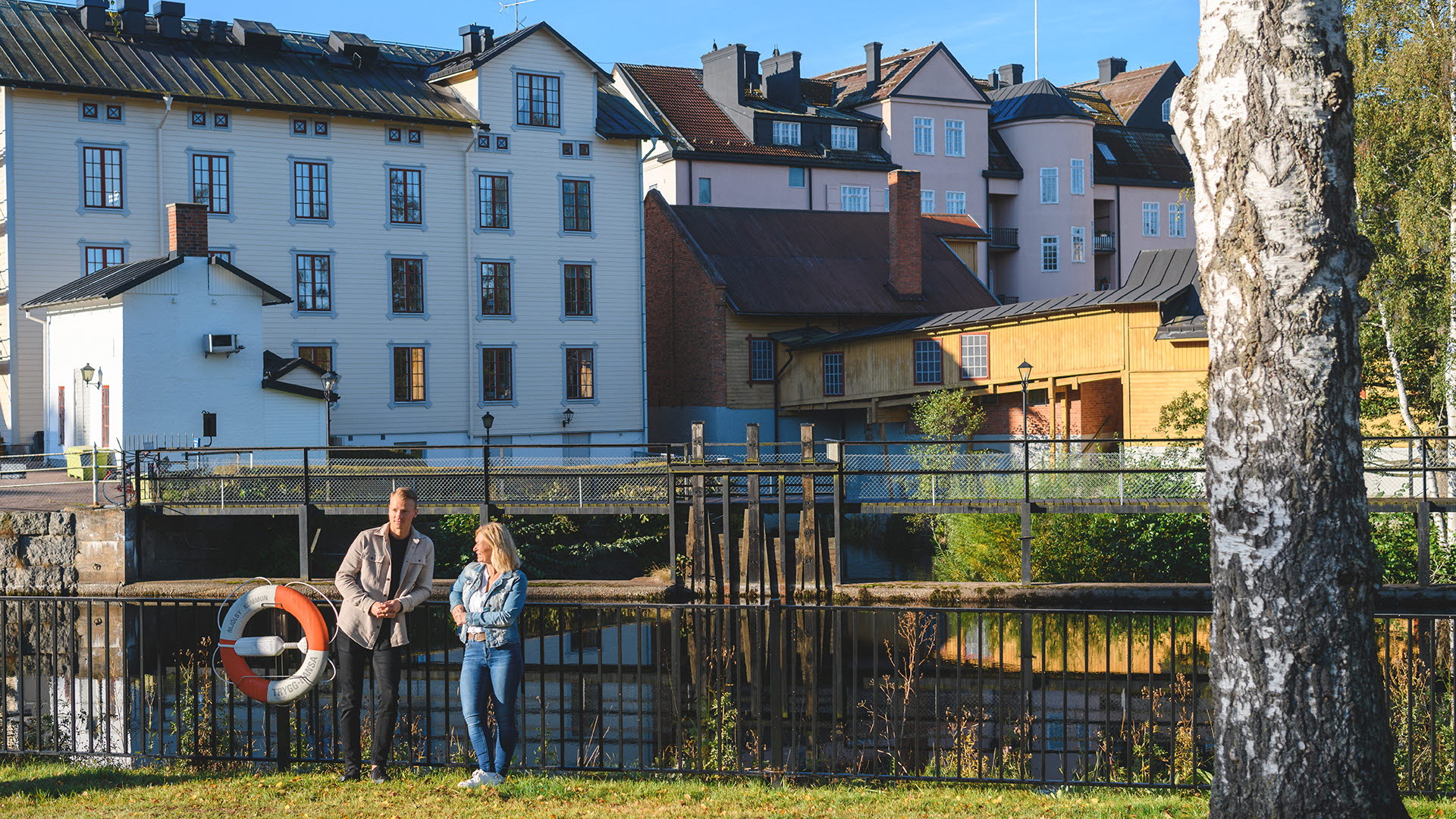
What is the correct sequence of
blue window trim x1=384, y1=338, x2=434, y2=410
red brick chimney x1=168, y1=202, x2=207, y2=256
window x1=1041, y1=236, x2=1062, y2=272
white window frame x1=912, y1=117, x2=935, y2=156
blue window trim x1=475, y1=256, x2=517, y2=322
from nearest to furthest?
red brick chimney x1=168, y1=202, x2=207, y2=256, blue window trim x1=384, y1=338, x2=434, y2=410, blue window trim x1=475, y1=256, x2=517, y2=322, white window frame x1=912, y1=117, x2=935, y2=156, window x1=1041, y1=236, x2=1062, y2=272

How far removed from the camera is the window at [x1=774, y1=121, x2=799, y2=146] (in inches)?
2213

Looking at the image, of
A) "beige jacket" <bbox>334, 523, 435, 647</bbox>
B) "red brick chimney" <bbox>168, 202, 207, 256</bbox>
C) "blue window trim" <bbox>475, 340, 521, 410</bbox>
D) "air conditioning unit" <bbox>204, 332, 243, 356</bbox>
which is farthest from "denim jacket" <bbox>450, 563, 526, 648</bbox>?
"blue window trim" <bbox>475, 340, 521, 410</bbox>

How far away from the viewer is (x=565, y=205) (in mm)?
43344

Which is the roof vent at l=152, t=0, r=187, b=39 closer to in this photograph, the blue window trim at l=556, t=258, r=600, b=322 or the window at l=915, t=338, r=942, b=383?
the blue window trim at l=556, t=258, r=600, b=322

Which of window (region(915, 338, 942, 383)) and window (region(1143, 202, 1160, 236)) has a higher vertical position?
window (region(1143, 202, 1160, 236))

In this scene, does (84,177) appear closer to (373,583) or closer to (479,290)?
(479,290)

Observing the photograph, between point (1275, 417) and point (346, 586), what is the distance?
5.76 meters

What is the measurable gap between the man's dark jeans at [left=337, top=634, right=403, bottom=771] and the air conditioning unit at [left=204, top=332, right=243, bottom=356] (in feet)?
83.9

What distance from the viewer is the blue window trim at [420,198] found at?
40719 millimetres

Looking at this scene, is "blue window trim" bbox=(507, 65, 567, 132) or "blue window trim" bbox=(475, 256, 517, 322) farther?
"blue window trim" bbox=(507, 65, 567, 132)

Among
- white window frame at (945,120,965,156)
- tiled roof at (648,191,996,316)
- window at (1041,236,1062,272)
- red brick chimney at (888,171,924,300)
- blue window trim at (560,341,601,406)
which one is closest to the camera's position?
blue window trim at (560,341,601,406)

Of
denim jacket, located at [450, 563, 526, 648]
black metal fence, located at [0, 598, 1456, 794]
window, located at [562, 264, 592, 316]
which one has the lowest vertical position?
black metal fence, located at [0, 598, 1456, 794]

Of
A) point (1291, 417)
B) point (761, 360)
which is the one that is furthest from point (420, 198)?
point (1291, 417)

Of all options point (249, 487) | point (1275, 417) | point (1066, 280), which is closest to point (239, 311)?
point (249, 487)
